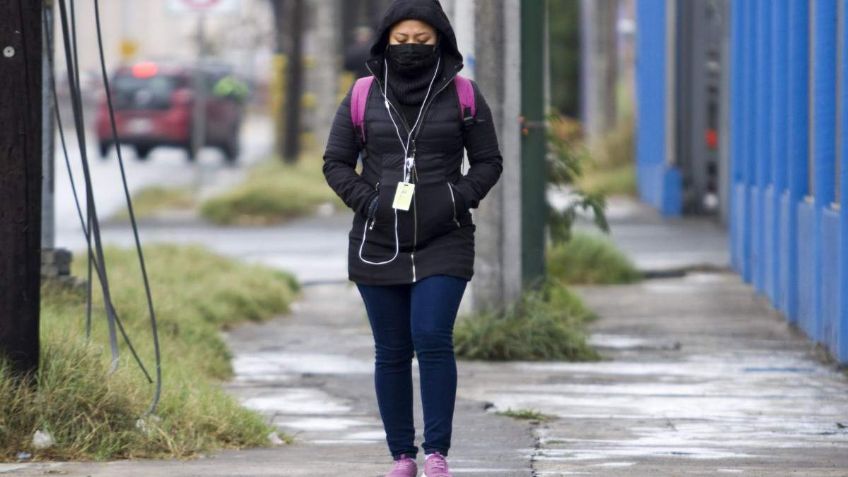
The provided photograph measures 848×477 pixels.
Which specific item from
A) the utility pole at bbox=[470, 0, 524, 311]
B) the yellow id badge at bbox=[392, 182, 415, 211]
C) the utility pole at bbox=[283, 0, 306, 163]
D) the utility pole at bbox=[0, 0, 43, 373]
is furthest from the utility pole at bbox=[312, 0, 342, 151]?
the yellow id badge at bbox=[392, 182, 415, 211]

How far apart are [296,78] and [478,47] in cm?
1943

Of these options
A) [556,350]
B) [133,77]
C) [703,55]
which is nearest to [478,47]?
[556,350]

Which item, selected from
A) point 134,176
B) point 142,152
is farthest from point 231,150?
point 134,176

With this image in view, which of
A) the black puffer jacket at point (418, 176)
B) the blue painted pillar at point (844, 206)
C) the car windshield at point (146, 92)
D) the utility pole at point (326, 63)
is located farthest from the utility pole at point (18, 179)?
the car windshield at point (146, 92)

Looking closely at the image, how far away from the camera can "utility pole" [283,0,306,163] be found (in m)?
29.6

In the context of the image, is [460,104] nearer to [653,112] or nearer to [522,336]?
[522,336]

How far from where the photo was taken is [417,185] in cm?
632

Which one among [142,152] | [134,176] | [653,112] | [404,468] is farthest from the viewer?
[142,152]

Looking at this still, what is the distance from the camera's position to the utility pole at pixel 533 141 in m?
11.1

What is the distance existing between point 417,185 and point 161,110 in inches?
1187

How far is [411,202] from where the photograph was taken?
20.6ft

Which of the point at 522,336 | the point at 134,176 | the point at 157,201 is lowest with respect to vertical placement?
the point at 134,176

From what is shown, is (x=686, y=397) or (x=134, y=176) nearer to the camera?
(x=686, y=397)

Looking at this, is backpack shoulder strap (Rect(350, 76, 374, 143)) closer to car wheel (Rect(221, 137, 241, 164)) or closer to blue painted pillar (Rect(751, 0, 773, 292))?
blue painted pillar (Rect(751, 0, 773, 292))
